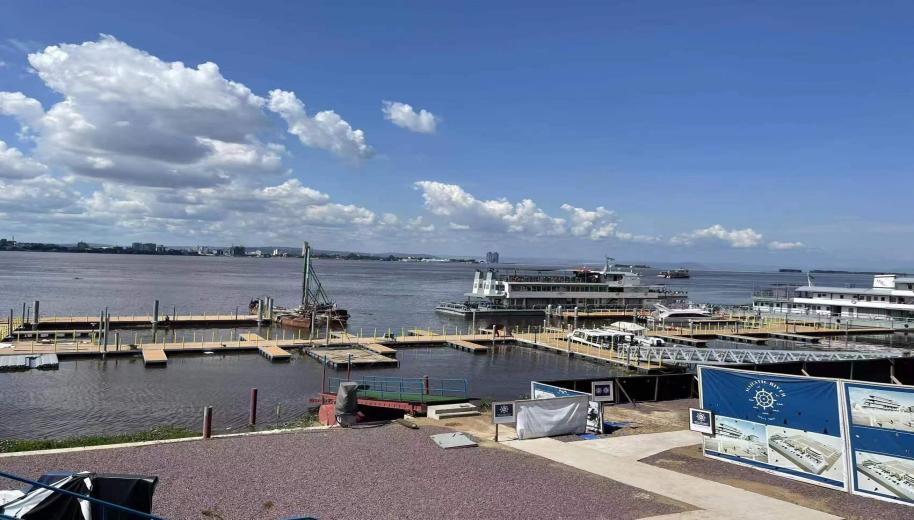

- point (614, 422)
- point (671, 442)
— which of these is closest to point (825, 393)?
point (671, 442)

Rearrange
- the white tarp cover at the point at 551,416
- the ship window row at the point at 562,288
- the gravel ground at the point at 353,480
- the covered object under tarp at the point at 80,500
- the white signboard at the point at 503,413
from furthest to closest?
the ship window row at the point at 562,288, the white tarp cover at the point at 551,416, the white signboard at the point at 503,413, the gravel ground at the point at 353,480, the covered object under tarp at the point at 80,500

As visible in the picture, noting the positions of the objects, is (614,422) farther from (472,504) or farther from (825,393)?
(472,504)

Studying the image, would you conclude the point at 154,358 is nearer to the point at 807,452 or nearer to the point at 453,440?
the point at 453,440

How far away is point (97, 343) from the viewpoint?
165 feet

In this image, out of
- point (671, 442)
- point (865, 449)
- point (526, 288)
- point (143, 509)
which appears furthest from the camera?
point (526, 288)

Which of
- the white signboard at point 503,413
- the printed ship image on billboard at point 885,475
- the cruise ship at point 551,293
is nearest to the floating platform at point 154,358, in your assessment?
the white signboard at point 503,413

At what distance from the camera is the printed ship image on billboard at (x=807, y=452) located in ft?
52.2

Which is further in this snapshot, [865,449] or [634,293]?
[634,293]

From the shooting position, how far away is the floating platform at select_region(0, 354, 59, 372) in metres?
40.7

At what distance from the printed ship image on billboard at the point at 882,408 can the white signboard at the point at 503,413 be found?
30.4 feet

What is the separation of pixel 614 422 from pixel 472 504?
10.7 metres

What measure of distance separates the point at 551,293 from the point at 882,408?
86.0 meters

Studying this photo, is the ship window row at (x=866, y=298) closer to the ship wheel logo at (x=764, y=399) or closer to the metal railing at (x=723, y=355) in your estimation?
the metal railing at (x=723, y=355)

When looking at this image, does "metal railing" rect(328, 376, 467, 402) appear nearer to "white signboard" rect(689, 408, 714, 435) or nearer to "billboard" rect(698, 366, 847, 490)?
"white signboard" rect(689, 408, 714, 435)
